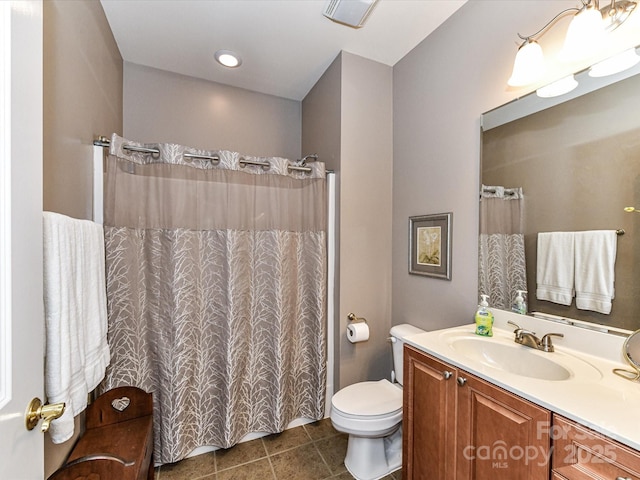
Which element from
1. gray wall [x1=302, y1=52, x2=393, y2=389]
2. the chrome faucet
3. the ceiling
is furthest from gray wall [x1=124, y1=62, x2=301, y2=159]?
the chrome faucet

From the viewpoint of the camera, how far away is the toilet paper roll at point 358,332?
1.93m

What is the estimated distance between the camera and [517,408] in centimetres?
87

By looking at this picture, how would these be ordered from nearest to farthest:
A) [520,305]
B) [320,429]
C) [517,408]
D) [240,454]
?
[517,408], [520,305], [240,454], [320,429]

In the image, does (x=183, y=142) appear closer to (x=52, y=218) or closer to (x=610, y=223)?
(x=52, y=218)

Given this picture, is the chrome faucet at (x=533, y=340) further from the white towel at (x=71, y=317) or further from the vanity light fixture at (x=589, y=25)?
the white towel at (x=71, y=317)

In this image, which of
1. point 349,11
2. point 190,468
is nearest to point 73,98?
point 349,11

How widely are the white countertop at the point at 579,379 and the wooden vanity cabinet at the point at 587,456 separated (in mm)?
22

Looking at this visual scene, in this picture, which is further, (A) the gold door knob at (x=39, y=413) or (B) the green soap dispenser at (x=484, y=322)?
(B) the green soap dispenser at (x=484, y=322)

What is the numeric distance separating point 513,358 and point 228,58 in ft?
8.48

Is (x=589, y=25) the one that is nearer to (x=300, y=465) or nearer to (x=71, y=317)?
(x=71, y=317)

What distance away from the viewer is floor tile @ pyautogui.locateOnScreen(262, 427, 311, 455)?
181 centimetres

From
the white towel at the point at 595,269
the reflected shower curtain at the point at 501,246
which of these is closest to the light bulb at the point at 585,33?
the reflected shower curtain at the point at 501,246

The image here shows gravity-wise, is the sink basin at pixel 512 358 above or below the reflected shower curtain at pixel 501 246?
below

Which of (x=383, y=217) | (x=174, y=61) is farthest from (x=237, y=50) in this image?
(x=383, y=217)
